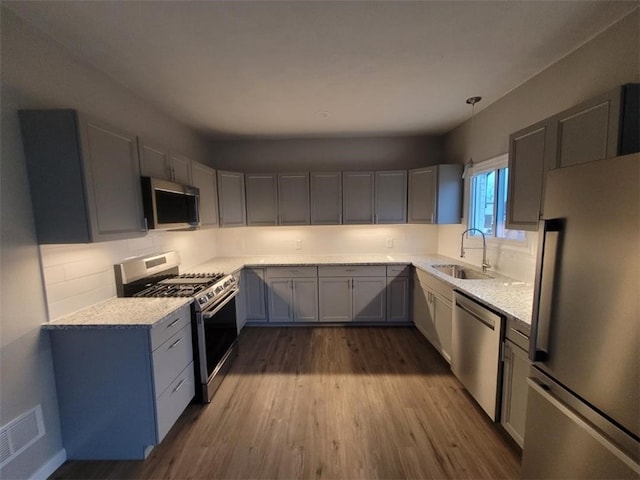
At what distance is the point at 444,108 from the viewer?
2.67 m

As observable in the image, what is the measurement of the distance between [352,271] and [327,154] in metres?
1.75

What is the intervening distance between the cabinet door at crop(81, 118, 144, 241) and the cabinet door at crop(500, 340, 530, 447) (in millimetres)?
2680

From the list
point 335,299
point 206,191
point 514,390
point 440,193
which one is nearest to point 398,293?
point 335,299

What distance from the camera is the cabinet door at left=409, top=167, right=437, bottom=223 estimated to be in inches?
129

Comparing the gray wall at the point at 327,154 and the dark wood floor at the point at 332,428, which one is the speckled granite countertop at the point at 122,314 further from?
the gray wall at the point at 327,154

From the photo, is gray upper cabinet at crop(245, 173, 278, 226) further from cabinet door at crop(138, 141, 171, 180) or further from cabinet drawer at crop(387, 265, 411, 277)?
cabinet drawer at crop(387, 265, 411, 277)

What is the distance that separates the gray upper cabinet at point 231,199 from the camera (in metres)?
3.36

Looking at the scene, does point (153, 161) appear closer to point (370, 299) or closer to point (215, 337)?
point (215, 337)

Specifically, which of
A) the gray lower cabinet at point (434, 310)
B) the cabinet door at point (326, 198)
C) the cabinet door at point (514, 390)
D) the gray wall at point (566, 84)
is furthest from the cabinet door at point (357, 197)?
the cabinet door at point (514, 390)

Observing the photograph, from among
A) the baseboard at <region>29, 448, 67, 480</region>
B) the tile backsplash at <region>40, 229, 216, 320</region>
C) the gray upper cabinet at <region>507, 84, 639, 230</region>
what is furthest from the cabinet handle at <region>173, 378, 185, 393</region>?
the gray upper cabinet at <region>507, 84, 639, 230</region>

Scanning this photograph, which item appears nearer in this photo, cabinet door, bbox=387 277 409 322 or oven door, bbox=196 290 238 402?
oven door, bbox=196 290 238 402

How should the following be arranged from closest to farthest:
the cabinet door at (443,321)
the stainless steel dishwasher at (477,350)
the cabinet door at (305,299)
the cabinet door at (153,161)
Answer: the stainless steel dishwasher at (477,350), the cabinet door at (153,161), the cabinet door at (443,321), the cabinet door at (305,299)

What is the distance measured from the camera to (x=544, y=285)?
3.83 feet

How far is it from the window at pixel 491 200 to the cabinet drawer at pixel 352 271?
1.19 meters
